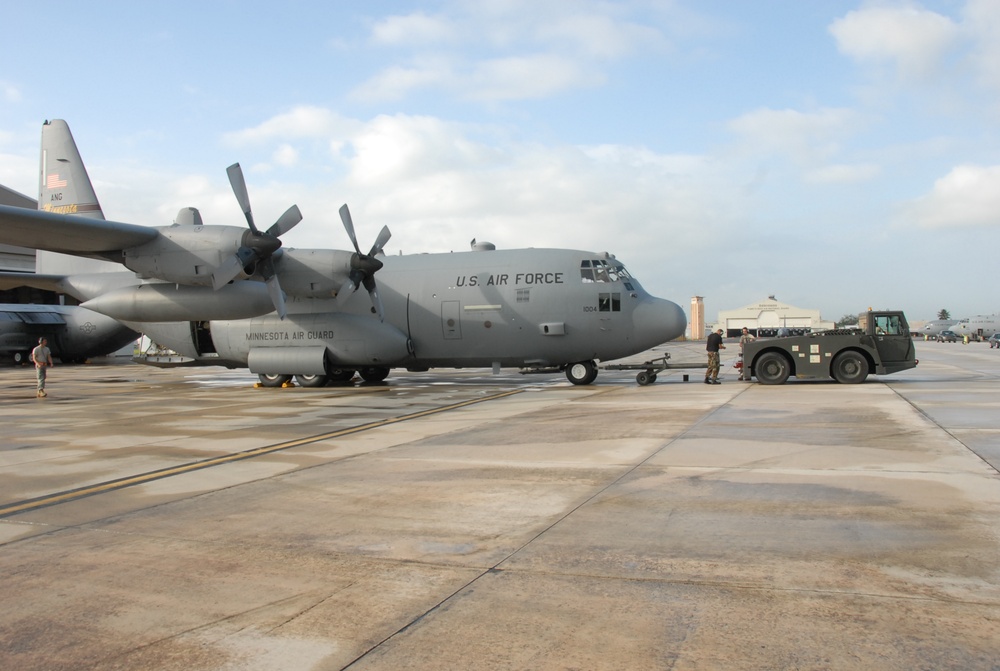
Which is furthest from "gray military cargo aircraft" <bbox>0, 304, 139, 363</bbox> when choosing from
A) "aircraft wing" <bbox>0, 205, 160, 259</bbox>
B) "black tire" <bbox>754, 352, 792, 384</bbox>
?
"black tire" <bbox>754, 352, 792, 384</bbox>

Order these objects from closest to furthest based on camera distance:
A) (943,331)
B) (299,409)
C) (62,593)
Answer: (62,593) < (299,409) < (943,331)

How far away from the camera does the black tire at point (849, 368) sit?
19359 millimetres

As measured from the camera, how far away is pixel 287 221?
1964 centimetres

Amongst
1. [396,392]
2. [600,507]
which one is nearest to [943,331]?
[396,392]

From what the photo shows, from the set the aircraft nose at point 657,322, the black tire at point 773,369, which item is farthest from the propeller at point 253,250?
the black tire at point 773,369

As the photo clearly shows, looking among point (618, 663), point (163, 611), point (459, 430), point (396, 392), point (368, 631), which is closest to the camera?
point (618, 663)

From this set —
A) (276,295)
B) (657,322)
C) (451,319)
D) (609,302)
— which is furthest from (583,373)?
(276,295)

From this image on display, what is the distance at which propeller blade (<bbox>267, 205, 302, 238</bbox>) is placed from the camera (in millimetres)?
19391

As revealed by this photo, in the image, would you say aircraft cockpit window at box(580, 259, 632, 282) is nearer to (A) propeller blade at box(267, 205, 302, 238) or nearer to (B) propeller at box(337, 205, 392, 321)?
(B) propeller at box(337, 205, 392, 321)

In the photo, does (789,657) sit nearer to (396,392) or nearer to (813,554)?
(813,554)

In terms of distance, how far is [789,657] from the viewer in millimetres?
3352

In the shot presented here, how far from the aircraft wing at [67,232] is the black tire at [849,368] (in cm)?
1806

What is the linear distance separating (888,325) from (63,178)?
25858 mm

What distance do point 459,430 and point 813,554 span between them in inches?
291
